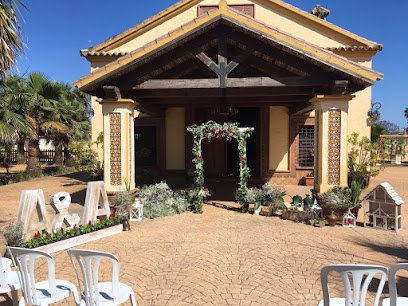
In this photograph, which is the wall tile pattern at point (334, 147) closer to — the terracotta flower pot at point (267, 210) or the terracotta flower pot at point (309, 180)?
the terracotta flower pot at point (267, 210)

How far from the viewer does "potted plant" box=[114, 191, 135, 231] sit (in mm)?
6230

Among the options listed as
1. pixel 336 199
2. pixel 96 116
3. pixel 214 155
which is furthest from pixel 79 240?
pixel 214 155

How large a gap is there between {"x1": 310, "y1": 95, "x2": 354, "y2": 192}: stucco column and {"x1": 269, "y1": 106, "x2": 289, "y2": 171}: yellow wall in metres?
4.66

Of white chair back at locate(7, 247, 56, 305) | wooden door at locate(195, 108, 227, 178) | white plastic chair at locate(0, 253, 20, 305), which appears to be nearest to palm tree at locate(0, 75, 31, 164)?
wooden door at locate(195, 108, 227, 178)

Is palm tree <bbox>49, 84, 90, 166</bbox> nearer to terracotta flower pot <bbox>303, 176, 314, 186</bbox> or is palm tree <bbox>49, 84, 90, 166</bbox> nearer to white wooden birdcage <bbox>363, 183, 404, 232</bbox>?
terracotta flower pot <bbox>303, 176, 314, 186</bbox>

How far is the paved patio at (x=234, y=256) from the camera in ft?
11.4

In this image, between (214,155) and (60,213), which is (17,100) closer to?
(214,155)

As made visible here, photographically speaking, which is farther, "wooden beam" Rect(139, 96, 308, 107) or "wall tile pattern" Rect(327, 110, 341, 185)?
"wooden beam" Rect(139, 96, 308, 107)

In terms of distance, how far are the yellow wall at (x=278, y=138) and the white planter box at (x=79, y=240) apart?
7.88 metres

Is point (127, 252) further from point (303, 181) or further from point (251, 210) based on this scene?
point (303, 181)

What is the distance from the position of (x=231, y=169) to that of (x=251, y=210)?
250 inches

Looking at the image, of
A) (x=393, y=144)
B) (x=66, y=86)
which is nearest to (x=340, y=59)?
(x=66, y=86)

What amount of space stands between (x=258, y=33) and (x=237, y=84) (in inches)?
51.9

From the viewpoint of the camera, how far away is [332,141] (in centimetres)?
732
